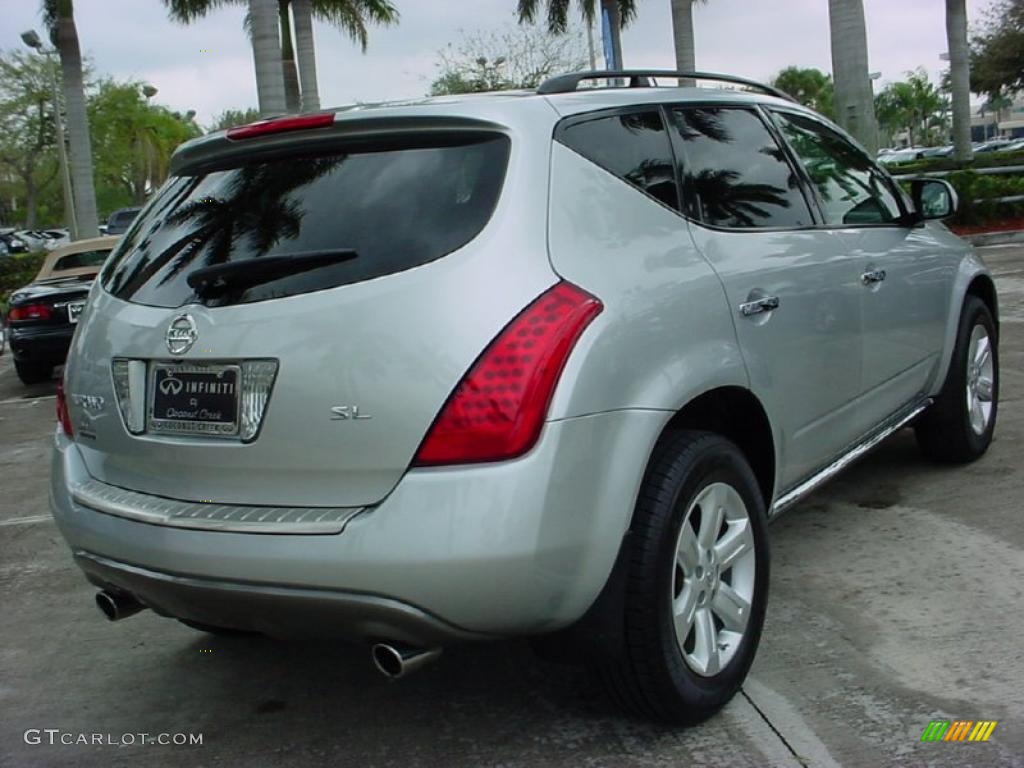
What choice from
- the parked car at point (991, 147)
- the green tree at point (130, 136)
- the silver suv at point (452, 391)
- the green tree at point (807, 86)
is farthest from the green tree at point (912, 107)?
the silver suv at point (452, 391)

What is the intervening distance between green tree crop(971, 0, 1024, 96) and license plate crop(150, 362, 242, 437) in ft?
134

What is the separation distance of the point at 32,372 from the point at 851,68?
976 centimetres

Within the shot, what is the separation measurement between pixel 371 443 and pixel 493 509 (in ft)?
1.06

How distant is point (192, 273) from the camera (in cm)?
299

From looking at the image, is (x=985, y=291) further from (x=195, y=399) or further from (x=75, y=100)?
(x=75, y=100)

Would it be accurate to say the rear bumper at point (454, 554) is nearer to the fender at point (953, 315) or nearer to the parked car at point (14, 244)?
the fender at point (953, 315)

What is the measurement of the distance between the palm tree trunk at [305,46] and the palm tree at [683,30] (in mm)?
7218

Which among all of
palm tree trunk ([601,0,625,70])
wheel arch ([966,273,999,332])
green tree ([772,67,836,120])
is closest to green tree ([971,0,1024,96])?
palm tree trunk ([601,0,625,70])

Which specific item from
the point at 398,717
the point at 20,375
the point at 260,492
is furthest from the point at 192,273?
the point at 20,375

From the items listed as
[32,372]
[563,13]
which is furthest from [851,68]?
[563,13]

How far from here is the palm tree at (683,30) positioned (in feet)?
74.9

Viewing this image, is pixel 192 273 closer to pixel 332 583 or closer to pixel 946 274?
pixel 332 583

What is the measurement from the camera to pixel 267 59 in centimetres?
1511

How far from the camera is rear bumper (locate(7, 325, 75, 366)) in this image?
437 inches
